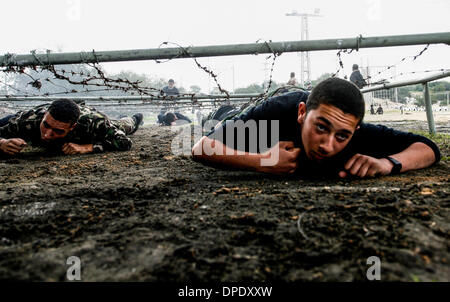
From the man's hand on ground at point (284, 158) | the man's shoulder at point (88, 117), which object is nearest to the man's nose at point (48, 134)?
the man's shoulder at point (88, 117)

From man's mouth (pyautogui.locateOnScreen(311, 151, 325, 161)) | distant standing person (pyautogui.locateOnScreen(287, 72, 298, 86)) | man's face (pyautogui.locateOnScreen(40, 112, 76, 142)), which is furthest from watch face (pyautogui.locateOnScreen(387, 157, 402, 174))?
distant standing person (pyautogui.locateOnScreen(287, 72, 298, 86))

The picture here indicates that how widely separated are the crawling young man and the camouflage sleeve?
2.11 metres

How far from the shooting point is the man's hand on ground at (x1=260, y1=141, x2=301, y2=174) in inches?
72.6

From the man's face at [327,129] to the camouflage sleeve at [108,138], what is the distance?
2.78 metres

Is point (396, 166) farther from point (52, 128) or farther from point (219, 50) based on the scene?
point (52, 128)

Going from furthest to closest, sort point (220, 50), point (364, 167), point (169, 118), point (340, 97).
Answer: point (169, 118) → point (220, 50) → point (364, 167) → point (340, 97)

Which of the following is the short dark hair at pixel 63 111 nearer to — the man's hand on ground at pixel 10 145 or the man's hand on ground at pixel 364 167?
the man's hand on ground at pixel 10 145

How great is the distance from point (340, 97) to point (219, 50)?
1.09 m

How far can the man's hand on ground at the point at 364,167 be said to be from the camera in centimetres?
177

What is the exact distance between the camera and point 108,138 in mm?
3830

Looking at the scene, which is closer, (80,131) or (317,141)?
(317,141)

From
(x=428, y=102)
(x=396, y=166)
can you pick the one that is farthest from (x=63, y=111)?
(x=428, y=102)

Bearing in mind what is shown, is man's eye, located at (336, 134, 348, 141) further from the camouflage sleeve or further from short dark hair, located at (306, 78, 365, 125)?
the camouflage sleeve
